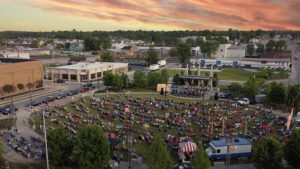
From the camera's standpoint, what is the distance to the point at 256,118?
32.1 m

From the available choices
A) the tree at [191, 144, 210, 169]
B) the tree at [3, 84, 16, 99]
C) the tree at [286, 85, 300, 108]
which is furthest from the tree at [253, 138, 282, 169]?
the tree at [3, 84, 16, 99]

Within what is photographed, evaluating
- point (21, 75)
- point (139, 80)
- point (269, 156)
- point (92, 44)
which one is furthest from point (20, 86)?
point (92, 44)

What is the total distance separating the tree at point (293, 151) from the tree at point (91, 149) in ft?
43.5

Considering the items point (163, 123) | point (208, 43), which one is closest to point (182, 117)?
point (163, 123)

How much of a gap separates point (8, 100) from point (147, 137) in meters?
29.5

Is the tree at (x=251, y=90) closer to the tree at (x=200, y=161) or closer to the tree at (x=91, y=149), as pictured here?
the tree at (x=200, y=161)

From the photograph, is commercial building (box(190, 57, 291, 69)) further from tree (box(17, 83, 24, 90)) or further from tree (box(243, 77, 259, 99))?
tree (box(17, 83, 24, 90))

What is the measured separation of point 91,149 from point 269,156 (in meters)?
12.5

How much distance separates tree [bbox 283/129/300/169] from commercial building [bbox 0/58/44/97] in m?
43.2

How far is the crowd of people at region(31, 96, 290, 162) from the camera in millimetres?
26306

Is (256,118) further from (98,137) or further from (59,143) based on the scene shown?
(59,143)

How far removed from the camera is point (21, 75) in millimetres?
47156

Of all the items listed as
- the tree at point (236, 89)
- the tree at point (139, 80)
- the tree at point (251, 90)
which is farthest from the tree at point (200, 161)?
the tree at point (139, 80)

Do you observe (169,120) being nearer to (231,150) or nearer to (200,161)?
(231,150)
